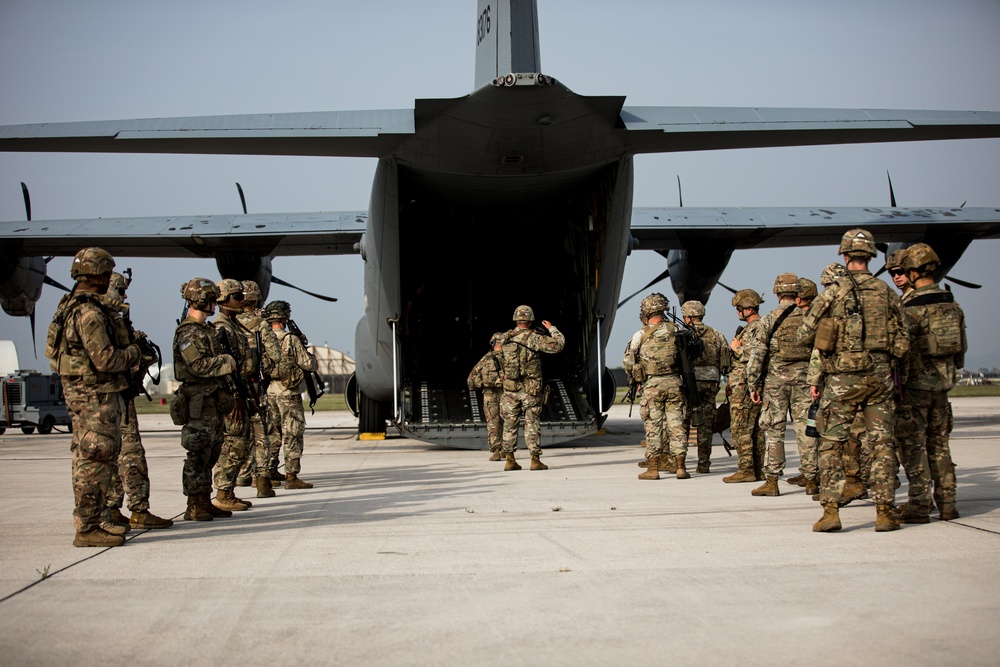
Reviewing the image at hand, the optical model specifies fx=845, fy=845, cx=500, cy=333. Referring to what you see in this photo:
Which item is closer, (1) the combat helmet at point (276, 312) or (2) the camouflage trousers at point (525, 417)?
(1) the combat helmet at point (276, 312)

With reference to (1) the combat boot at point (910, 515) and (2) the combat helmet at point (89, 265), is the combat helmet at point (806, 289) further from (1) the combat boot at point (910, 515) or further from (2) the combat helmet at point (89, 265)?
(2) the combat helmet at point (89, 265)

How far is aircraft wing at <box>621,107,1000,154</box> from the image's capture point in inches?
327

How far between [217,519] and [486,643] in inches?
158

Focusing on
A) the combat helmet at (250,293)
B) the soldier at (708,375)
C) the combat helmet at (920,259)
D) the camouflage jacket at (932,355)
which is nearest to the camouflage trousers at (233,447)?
the combat helmet at (250,293)

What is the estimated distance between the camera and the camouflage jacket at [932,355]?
5.75 metres

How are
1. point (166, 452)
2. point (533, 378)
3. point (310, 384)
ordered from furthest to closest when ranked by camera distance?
1. point (166, 452)
2. point (533, 378)
3. point (310, 384)

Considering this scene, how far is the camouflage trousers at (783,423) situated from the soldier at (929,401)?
1387 millimetres

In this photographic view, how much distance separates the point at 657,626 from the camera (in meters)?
3.45

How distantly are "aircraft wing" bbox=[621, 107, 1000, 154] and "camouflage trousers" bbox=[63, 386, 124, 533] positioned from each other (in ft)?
20.1

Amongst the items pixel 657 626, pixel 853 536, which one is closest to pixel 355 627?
pixel 657 626

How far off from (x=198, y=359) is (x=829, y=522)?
4.54 meters

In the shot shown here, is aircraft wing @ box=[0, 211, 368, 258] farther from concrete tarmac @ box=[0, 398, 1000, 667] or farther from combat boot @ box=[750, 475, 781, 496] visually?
combat boot @ box=[750, 475, 781, 496]

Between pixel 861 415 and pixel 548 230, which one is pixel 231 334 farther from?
pixel 548 230

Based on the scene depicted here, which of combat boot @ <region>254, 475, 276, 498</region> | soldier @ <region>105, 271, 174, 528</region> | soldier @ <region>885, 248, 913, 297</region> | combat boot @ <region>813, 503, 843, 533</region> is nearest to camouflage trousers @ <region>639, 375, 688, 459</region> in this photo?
soldier @ <region>885, 248, 913, 297</region>
